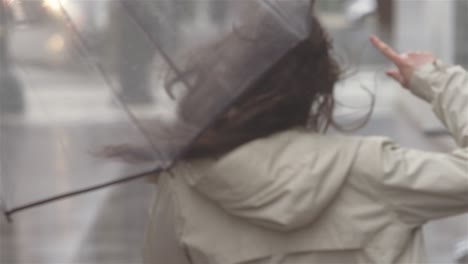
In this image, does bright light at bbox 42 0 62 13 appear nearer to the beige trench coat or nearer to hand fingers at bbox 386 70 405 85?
the beige trench coat

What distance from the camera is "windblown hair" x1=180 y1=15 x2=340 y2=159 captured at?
2.53m

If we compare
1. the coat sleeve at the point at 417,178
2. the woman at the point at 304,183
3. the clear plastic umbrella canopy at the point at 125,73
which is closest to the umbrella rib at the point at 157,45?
the clear plastic umbrella canopy at the point at 125,73

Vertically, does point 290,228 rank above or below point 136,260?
above

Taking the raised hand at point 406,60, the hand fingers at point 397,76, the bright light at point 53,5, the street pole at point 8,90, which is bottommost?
the street pole at point 8,90

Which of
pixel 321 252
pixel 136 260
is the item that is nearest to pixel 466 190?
pixel 321 252

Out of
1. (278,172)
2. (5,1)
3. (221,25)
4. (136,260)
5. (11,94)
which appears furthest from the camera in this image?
(136,260)

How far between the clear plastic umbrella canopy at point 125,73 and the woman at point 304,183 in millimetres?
53

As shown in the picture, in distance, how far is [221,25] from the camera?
2666 mm

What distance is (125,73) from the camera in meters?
2.91

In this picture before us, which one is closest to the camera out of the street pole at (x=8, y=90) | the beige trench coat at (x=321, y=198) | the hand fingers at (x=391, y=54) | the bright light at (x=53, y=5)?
the beige trench coat at (x=321, y=198)

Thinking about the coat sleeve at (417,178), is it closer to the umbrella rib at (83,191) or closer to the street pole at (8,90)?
the umbrella rib at (83,191)

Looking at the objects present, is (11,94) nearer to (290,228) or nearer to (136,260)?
(290,228)

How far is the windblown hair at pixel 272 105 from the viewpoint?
2525 mm

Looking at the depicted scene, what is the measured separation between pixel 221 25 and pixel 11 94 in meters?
1.34
